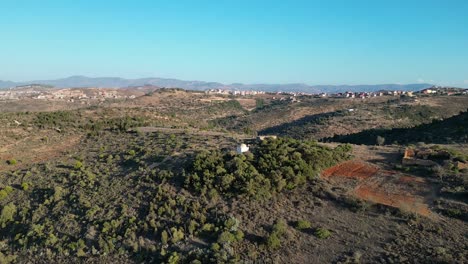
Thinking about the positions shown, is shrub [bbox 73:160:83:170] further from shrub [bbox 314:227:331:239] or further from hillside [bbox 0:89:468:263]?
shrub [bbox 314:227:331:239]

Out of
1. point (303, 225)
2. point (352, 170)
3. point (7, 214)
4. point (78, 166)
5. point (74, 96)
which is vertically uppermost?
point (352, 170)

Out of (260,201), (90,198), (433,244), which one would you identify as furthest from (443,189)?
(90,198)

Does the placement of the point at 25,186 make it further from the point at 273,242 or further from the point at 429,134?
the point at 429,134

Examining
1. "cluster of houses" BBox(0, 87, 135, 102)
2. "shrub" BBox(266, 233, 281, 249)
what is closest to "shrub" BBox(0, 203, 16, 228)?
"shrub" BBox(266, 233, 281, 249)

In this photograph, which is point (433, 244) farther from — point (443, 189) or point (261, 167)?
point (261, 167)

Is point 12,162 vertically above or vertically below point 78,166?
below

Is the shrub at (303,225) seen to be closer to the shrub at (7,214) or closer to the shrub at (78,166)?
the shrub at (7,214)

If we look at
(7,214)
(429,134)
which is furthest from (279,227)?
(429,134)

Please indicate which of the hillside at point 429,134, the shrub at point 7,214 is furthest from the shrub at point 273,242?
the hillside at point 429,134
